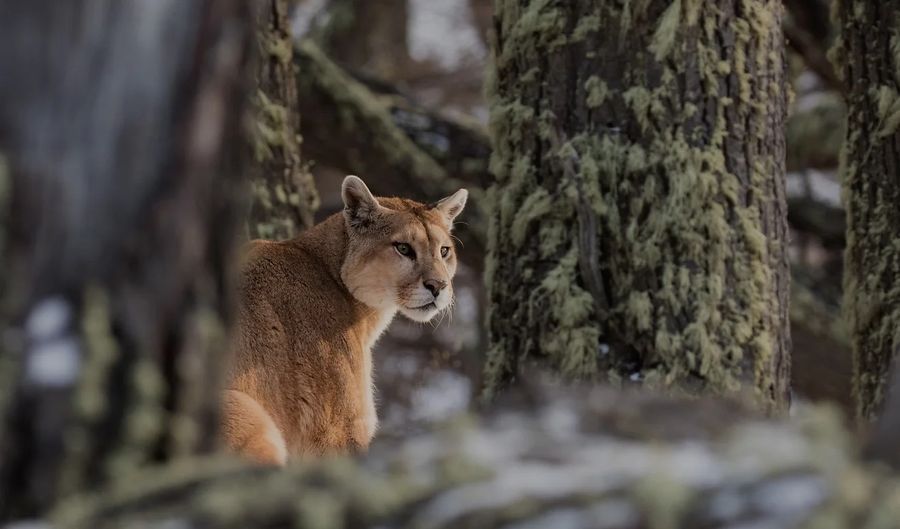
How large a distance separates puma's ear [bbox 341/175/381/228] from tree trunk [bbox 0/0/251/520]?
4.29m

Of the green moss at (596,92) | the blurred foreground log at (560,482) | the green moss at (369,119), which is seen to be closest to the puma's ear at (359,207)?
the green moss at (596,92)

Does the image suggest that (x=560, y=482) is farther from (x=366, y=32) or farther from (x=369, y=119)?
(x=366, y=32)

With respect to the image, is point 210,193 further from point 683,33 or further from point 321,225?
point 321,225

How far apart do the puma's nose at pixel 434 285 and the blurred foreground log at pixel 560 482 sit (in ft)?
13.7

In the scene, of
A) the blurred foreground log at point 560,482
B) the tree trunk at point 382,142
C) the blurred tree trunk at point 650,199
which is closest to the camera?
the blurred foreground log at point 560,482

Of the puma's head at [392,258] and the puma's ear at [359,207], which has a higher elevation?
the puma's ear at [359,207]

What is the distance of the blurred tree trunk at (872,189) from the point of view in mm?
5996

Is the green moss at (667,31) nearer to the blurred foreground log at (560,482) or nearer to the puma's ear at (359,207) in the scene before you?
the puma's ear at (359,207)

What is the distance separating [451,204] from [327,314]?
3.96 feet

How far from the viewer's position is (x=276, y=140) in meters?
7.36

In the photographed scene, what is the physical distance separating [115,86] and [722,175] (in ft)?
11.2

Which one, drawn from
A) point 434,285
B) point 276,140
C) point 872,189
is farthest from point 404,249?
point 872,189

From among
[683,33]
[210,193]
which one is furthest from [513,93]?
[210,193]

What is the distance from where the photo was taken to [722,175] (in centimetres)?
543
